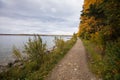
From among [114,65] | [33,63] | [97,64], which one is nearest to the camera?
[114,65]

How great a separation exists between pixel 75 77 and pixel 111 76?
69.8 inches

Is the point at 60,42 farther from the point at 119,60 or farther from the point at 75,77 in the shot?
the point at 119,60

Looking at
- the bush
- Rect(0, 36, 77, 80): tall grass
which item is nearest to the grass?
the bush

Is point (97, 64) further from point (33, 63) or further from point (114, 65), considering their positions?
point (33, 63)

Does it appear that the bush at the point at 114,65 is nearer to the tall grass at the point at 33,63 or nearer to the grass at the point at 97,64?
the grass at the point at 97,64

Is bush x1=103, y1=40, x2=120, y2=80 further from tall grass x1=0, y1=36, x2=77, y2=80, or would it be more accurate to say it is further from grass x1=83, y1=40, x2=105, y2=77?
tall grass x1=0, y1=36, x2=77, y2=80

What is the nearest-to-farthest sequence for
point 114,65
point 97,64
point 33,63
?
point 114,65 < point 97,64 < point 33,63

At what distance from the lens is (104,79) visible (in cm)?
695

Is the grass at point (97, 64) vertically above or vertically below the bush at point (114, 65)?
below

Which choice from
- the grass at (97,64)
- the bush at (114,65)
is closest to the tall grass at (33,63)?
the grass at (97,64)

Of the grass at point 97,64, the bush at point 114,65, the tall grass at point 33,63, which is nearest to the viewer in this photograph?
the bush at point 114,65

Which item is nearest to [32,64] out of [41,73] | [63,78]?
[41,73]

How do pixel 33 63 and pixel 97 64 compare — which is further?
pixel 33 63

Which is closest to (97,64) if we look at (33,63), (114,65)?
(114,65)
